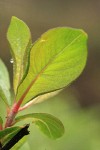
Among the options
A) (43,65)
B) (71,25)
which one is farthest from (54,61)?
(71,25)

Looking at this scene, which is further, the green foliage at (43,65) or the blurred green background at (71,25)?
the blurred green background at (71,25)

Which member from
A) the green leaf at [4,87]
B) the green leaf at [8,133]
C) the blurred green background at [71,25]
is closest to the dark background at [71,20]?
the blurred green background at [71,25]

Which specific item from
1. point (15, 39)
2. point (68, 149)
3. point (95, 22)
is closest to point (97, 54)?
point (95, 22)

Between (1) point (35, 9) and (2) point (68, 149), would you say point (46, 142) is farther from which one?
(1) point (35, 9)

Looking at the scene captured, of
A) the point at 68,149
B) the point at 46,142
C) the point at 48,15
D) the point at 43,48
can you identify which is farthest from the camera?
the point at 48,15

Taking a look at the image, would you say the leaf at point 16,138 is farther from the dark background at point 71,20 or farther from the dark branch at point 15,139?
the dark background at point 71,20

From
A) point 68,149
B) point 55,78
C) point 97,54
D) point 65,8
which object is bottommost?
point 97,54

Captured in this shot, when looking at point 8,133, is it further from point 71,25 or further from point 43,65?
point 71,25

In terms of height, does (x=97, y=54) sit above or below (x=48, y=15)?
below
